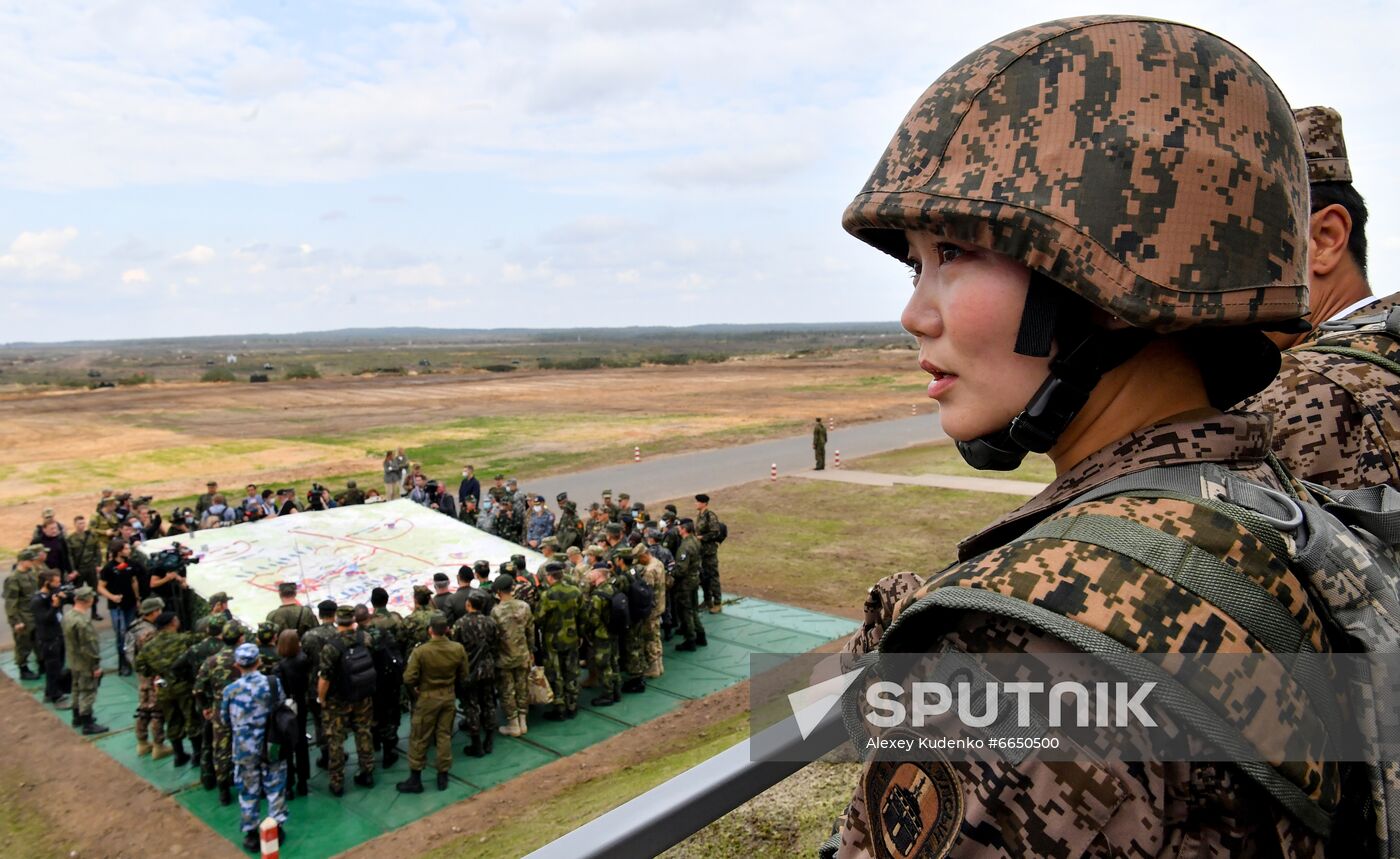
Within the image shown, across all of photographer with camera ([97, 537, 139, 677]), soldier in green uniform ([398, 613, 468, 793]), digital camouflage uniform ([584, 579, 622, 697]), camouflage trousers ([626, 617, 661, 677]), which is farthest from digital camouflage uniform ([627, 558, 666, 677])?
photographer with camera ([97, 537, 139, 677])

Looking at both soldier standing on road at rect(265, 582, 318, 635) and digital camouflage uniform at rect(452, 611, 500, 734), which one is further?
soldier standing on road at rect(265, 582, 318, 635)

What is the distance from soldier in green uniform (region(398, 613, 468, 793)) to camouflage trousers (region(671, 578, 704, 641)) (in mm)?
4449

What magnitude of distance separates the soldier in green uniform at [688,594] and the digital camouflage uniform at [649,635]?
37.4 inches

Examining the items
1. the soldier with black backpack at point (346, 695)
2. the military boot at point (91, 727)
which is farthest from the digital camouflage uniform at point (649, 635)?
the military boot at point (91, 727)

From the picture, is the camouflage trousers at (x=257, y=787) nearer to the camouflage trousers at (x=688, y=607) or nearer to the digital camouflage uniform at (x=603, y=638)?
the digital camouflage uniform at (x=603, y=638)

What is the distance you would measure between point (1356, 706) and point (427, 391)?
206 feet

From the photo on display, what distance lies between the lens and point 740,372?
3100 inches

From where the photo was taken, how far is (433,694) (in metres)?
9.38

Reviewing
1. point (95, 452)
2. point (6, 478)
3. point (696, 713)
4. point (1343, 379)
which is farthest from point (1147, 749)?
point (95, 452)

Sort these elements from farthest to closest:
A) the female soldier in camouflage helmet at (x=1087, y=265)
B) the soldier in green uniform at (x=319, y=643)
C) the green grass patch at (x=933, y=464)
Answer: the green grass patch at (x=933, y=464) → the soldier in green uniform at (x=319, y=643) → the female soldier in camouflage helmet at (x=1087, y=265)

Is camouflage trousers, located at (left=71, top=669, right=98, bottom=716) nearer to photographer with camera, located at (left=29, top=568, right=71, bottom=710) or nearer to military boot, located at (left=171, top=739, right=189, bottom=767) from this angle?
photographer with camera, located at (left=29, top=568, right=71, bottom=710)

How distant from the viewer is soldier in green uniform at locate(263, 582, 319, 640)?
411 inches

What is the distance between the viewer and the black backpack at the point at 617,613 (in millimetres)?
11312

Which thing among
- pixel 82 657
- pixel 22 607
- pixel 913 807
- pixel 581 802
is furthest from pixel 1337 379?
pixel 22 607
